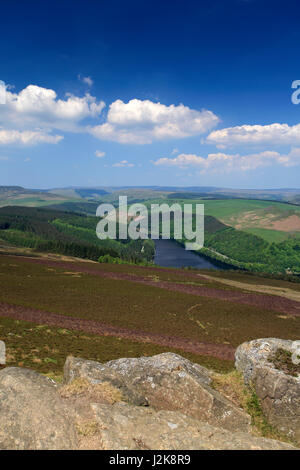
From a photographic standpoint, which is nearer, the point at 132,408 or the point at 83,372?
the point at 132,408

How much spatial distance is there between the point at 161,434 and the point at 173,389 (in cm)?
295

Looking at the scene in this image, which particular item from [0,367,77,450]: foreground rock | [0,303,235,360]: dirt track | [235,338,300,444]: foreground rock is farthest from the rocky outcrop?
[0,303,235,360]: dirt track

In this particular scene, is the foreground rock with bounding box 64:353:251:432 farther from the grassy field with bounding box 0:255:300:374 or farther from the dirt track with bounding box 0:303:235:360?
the dirt track with bounding box 0:303:235:360

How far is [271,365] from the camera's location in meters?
13.0

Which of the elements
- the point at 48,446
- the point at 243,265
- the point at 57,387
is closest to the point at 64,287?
the point at 57,387

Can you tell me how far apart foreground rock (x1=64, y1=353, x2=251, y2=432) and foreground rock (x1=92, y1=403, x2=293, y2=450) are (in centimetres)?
125

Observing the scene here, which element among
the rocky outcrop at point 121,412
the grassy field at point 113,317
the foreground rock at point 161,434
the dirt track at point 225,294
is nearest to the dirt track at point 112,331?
the grassy field at point 113,317

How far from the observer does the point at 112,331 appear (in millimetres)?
31797

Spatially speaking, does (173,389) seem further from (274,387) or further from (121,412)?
(274,387)

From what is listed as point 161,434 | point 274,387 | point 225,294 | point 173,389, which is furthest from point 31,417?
point 225,294

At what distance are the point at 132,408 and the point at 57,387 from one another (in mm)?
3303

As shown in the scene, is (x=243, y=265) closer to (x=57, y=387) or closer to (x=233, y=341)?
(x=233, y=341)

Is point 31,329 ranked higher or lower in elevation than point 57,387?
lower

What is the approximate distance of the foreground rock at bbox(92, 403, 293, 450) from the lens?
8.38 metres
